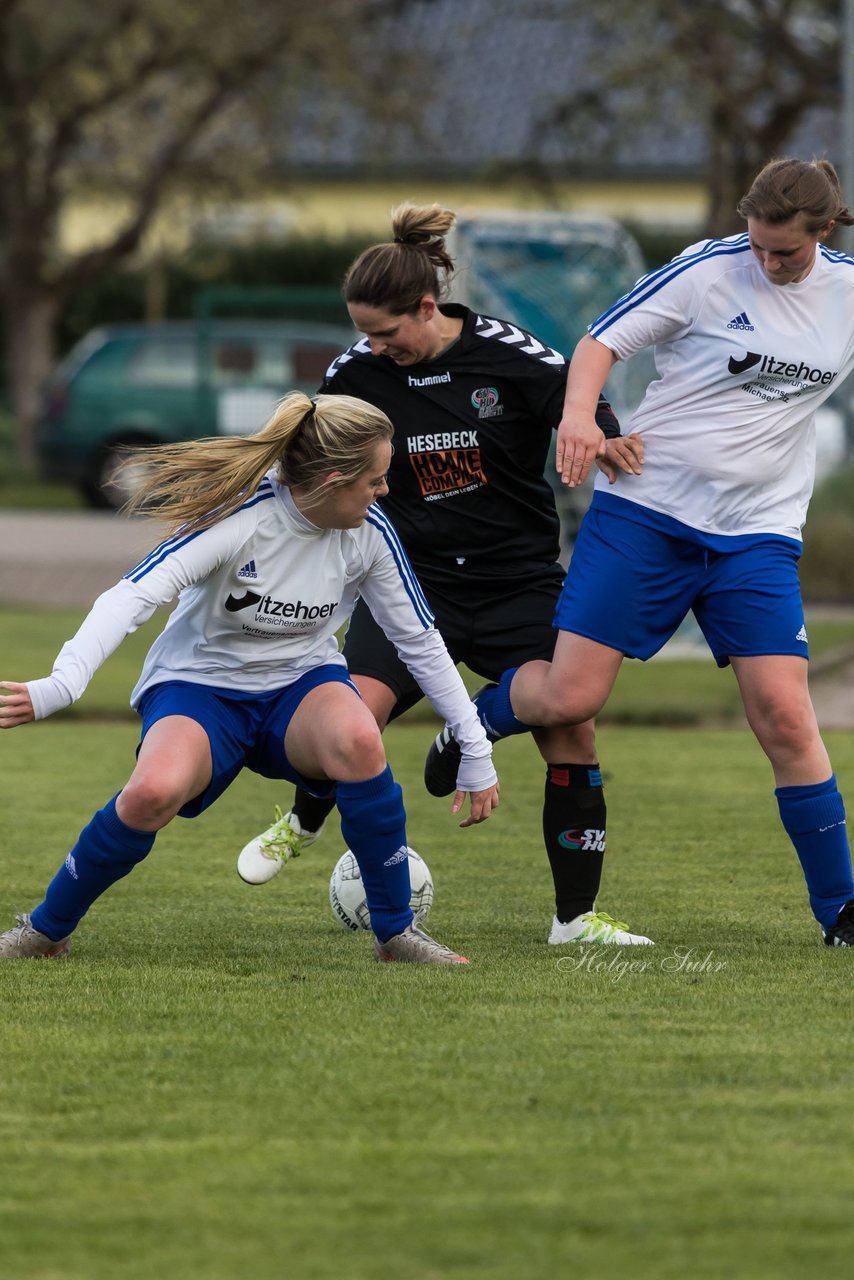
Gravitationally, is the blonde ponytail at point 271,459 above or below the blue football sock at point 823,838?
above

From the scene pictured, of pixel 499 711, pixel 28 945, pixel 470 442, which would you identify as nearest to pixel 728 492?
pixel 470 442

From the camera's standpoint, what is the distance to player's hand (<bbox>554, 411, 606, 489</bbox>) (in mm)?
5027

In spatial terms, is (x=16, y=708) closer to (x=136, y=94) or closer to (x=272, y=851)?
(x=272, y=851)

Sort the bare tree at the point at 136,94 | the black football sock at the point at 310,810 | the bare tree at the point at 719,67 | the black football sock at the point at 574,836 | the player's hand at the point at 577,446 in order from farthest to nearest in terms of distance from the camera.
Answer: the bare tree at the point at 136,94 < the bare tree at the point at 719,67 < the black football sock at the point at 310,810 < the black football sock at the point at 574,836 < the player's hand at the point at 577,446

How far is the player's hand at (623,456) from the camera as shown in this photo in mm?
5211

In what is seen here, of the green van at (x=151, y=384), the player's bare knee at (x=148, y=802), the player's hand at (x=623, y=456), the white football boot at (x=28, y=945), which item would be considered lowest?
the green van at (x=151, y=384)

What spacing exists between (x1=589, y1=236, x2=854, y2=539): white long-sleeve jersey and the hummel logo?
3.44 feet

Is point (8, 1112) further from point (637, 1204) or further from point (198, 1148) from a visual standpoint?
point (637, 1204)

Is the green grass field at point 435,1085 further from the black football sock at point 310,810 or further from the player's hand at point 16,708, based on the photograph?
the player's hand at point 16,708

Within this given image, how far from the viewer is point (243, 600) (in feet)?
16.2

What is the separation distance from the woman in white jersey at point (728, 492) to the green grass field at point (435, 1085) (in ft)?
1.97

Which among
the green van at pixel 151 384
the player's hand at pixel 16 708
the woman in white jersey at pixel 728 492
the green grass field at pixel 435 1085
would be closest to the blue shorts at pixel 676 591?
the woman in white jersey at pixel 728 492

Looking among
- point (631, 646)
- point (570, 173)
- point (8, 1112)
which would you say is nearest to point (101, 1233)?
point (8, 1112)

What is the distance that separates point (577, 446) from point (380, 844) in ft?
3.60
